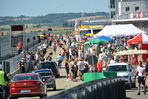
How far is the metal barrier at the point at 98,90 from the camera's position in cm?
1002

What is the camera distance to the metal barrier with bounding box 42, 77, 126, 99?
10.0 meters

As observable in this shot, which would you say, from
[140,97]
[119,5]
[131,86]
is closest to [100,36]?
[131,86]

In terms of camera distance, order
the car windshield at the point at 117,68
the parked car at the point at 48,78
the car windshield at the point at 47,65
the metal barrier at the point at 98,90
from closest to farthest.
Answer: the metal barrier at the point at 98,90
the parked car at the point at 48,78
the car windshield at the point at 117,68
the car windshield at the point at 47,65

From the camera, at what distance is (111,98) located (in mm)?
16656

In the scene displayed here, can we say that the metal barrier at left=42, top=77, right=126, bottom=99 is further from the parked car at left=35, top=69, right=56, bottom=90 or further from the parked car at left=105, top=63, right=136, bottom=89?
the parked car at left=35, top=69, right=56, bottom=90

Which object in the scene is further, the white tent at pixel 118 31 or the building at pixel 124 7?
the building at pixel 124 7

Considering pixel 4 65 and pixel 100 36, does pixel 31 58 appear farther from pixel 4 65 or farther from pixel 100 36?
pixel 4 65

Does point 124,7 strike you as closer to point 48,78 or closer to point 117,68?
point 117,68

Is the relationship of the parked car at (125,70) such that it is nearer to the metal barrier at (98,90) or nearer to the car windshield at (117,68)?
the car windshield at (117,68)

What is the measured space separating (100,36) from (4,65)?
12.6 metres

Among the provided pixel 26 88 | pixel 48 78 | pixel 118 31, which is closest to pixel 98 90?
pixel 26 88

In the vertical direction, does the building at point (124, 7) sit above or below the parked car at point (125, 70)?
above

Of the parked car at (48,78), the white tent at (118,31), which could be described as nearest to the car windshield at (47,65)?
the white tent at (118,31)

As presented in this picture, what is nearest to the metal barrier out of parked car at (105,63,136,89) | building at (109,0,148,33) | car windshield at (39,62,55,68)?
parked car at (105,63,136,89)
